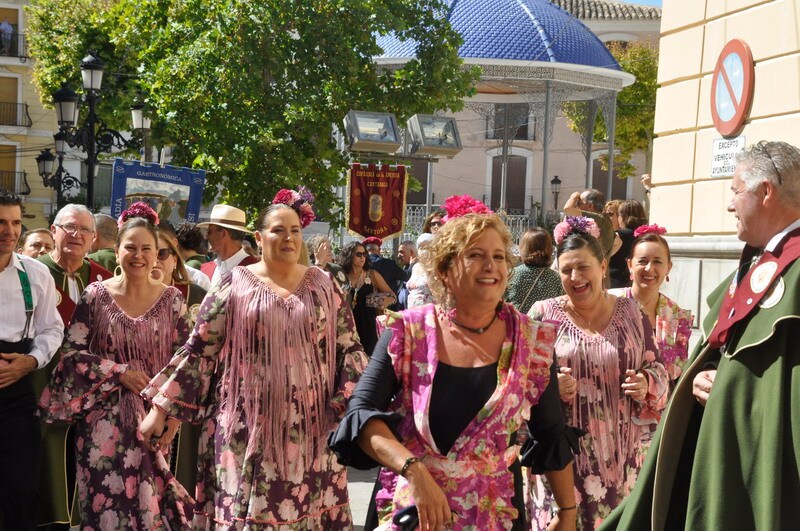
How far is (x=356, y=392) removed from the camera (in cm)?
377

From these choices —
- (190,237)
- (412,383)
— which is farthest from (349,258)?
(412,383)

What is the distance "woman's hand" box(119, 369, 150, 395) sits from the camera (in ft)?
20.4

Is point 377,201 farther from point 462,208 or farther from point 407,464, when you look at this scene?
point 407,464

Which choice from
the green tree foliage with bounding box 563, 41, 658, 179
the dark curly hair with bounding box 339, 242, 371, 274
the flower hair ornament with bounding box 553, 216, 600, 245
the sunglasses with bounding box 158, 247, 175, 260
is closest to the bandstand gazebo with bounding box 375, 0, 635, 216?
the green tree foliage with bounding box 563, 41, 658, 179

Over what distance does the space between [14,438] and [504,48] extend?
65.4ft

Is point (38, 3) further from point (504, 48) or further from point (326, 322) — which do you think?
point (326, 322)

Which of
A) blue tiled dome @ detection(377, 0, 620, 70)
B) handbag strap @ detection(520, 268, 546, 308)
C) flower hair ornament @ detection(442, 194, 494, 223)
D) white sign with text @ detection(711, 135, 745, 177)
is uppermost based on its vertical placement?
blue tiled dome @ detection(377, 0, 620, 70)

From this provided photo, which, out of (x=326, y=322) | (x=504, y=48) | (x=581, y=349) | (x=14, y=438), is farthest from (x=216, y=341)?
(x=504, y=48)

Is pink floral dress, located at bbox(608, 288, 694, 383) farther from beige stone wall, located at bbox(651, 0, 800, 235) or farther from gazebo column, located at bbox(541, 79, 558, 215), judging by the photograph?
gazebo column, located at bbox(541, 79, 558, 215)

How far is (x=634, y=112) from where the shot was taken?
3688 centimetres

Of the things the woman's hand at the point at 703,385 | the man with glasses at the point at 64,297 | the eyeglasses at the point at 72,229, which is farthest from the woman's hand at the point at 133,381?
the woman's hand at the point at 703,385

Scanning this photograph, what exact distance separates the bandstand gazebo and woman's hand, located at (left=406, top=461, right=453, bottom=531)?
19.5m

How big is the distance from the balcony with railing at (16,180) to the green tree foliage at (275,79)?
2354cm

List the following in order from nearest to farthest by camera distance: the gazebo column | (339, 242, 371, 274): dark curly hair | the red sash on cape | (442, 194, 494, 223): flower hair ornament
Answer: the red sash on cape < (442, 194, 494, 223): flower hair ornament < (339, 242, 371, 274): dark curly hair < the gazebo column
